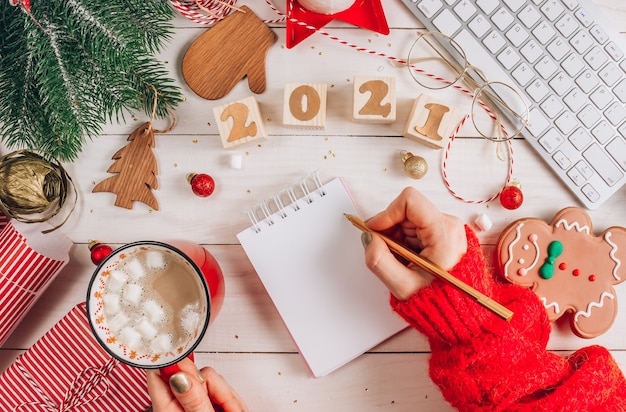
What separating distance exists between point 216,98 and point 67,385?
48 centimetres

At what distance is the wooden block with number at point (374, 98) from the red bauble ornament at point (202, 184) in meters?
0.23

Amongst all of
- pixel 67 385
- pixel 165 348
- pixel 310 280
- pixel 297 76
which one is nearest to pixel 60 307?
pixel 67 385

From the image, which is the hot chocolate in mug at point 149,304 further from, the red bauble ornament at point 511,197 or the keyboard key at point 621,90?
the keyboard key at point 621,90

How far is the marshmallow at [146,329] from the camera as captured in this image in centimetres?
67

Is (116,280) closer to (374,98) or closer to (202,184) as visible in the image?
(202,184)

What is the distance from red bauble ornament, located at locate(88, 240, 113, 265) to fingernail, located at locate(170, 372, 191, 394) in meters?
0.25

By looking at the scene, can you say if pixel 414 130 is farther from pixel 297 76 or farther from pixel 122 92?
pixel 122 92

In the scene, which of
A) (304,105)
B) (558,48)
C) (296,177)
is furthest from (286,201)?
(558,48)

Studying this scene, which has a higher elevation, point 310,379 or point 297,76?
point 297,76

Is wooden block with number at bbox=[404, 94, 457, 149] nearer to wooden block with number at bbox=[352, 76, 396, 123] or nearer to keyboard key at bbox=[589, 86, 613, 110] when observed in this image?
wooden block with number at bbox=[352, 76, 396, 123]

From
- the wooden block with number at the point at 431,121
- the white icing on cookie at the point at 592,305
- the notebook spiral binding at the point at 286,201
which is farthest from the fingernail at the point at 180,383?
the white icing on cookie at the point at 592,305

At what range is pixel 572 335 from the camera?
0.79m

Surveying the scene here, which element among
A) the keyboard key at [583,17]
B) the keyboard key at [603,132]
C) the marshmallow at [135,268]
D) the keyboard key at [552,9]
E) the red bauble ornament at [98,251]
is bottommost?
the red bauble ornament at [98,251]

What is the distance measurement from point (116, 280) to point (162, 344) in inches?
3.9
